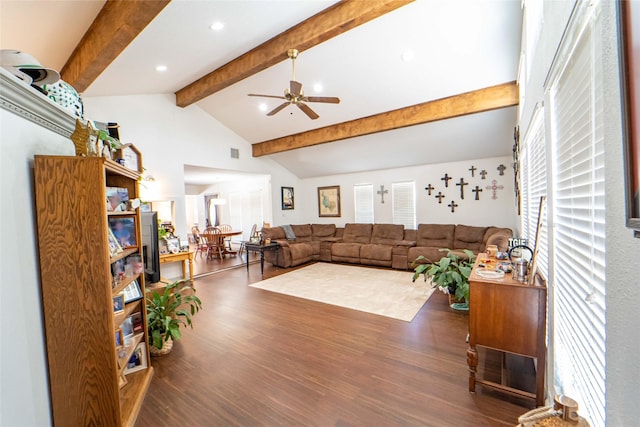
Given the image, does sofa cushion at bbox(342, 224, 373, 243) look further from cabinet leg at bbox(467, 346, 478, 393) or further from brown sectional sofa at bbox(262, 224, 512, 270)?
cabinet leg at bbox(467, 346, 478, 393)

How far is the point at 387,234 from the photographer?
6766 millimetres

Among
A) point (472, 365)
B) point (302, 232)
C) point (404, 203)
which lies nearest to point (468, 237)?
point (404, 203)

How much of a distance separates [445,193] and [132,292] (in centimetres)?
622

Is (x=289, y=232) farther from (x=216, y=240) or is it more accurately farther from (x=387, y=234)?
(x=387, y=234)

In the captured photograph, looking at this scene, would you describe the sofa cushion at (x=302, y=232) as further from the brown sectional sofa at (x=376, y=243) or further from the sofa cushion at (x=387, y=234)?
the sofa cushion at (x=387, y=234)

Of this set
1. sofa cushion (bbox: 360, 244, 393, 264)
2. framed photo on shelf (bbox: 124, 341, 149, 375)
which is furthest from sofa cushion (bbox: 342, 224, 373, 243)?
framed photo on shelf (bbox: 124, 341, 149, 375)

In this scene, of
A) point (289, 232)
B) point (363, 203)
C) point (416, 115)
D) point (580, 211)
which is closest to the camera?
point (580, 211)

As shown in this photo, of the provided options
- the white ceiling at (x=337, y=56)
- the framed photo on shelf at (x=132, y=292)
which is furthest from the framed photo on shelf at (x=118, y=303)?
the white ceiling at (x=337, y=56)

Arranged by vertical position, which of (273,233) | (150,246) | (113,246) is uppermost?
(113,246)

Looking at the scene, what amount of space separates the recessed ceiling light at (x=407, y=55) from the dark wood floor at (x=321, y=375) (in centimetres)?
334

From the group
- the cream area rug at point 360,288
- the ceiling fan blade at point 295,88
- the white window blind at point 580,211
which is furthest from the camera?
the cream area rug at point 360,288

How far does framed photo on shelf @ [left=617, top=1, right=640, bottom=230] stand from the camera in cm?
52

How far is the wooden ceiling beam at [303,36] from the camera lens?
2.70 meters

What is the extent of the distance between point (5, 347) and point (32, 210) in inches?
24.0
